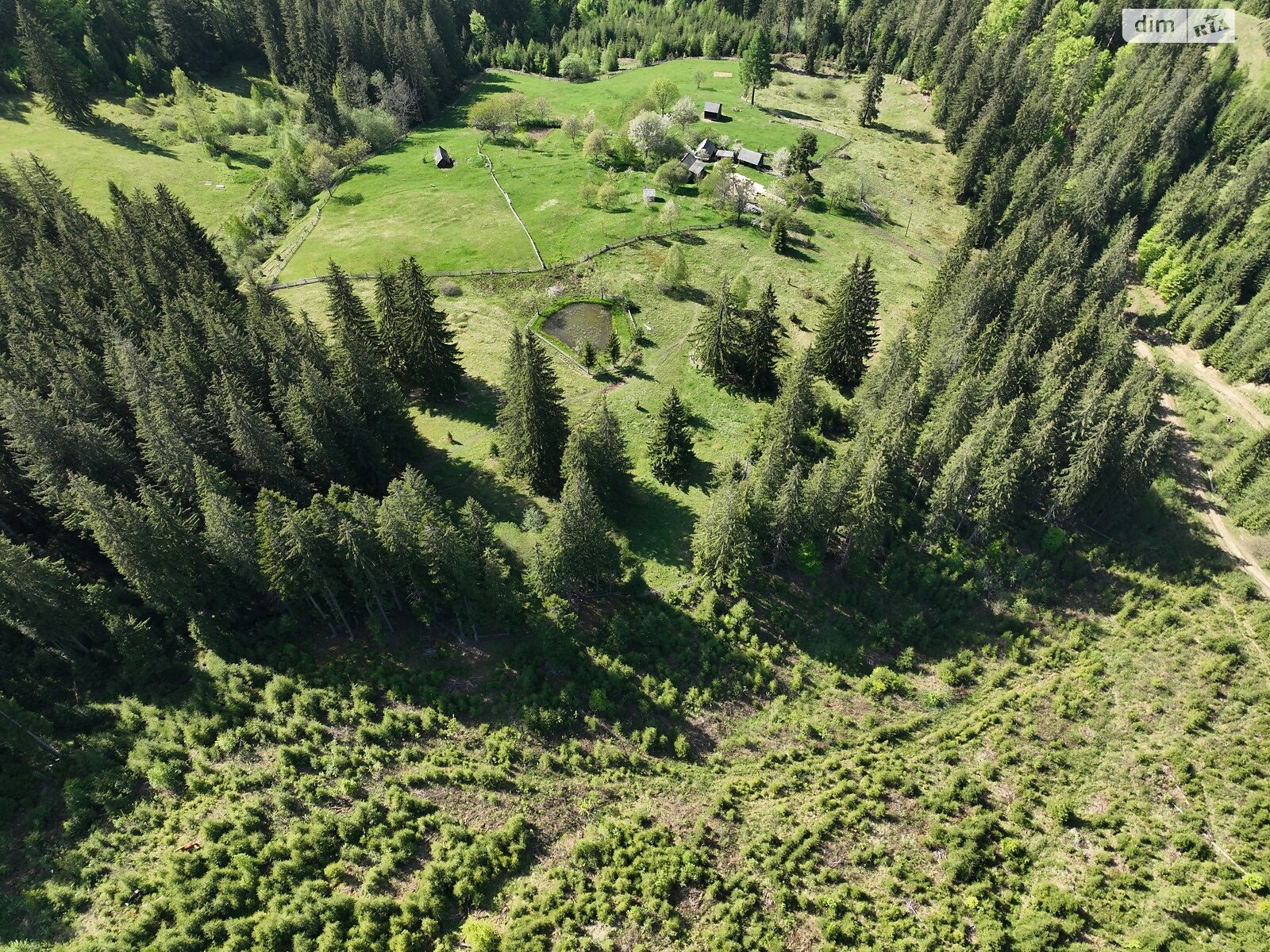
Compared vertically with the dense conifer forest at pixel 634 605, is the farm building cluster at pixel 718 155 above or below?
above

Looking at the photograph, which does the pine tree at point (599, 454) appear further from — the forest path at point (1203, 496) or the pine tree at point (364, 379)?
the forest path at point (1203, 496)

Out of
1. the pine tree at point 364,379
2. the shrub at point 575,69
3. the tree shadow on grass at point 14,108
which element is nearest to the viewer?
the pine tree at point 364,379

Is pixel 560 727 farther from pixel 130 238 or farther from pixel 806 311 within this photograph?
pixel 130 238

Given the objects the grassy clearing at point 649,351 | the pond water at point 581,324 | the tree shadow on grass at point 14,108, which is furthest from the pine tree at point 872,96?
the tree shadow on grass at point 14,108

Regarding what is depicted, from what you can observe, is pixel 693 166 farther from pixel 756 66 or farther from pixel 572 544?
pixel 572 544

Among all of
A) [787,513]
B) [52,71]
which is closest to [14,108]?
[52,71]

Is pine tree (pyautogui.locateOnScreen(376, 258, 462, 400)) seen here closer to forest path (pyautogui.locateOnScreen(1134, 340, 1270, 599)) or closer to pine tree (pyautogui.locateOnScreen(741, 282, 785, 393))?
pine tree (pyautogui.locateOnScreen(741, 282, 785, 393))
